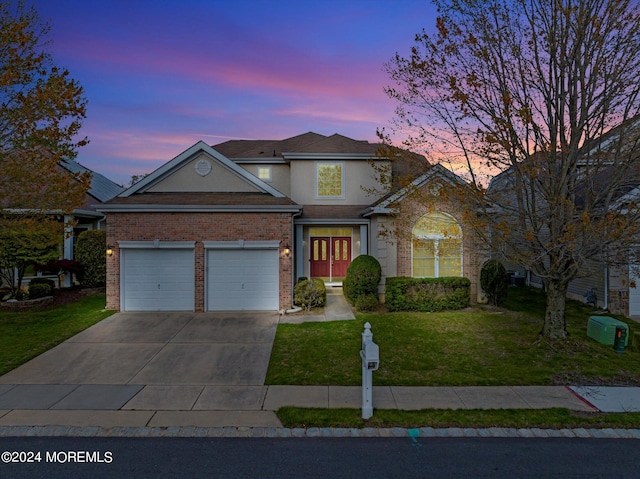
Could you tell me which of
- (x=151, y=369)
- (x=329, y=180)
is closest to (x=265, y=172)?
(x=329, y=180)

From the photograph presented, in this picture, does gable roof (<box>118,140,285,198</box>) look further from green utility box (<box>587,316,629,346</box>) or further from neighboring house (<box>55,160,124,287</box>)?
green utility box (<box>587,316,629,346</box>)

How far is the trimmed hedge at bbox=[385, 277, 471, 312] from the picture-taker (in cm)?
1312

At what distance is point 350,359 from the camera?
8.41m

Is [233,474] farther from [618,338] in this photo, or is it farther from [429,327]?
[618,338]

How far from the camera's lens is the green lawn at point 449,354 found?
24.3ft

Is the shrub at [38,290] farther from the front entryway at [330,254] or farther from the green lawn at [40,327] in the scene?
the front entryway at [330,254]

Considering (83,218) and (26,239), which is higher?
(83,218)

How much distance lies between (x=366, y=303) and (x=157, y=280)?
7.39 m

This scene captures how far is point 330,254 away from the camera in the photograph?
17812mm

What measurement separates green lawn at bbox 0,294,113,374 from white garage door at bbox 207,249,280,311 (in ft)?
12.2

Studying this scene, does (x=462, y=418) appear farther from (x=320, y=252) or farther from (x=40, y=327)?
(x=320, y=252)

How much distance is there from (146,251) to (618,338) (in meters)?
14.1

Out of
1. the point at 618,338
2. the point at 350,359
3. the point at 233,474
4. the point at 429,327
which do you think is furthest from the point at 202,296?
the point at 618,338

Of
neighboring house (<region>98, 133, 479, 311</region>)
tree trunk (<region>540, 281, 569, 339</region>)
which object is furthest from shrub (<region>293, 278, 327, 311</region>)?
tree trunk (<region>540, 281, 569, 339</region>)
